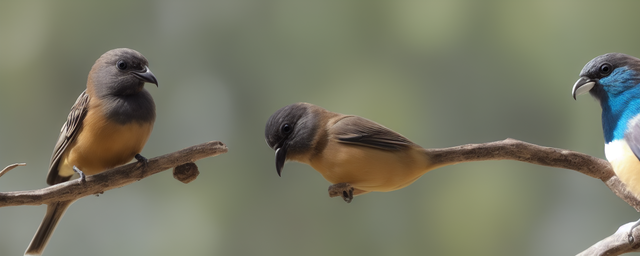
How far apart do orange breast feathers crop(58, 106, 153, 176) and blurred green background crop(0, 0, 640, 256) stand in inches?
30.4

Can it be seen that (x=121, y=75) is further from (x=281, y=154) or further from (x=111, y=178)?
(x=281, y=154)

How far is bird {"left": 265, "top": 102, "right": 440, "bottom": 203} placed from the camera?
1419mm

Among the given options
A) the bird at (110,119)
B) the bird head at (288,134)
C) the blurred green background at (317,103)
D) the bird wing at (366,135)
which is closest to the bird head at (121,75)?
the bird at (110,119)

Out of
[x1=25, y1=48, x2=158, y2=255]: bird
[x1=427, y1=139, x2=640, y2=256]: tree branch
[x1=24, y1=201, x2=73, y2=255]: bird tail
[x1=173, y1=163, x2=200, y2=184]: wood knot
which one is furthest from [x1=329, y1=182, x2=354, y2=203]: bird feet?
[x1=24, y1=201, x2=73, y2=255]: bird tail

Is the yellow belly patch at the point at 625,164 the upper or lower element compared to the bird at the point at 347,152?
upper

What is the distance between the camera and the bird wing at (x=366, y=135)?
1.45 metres

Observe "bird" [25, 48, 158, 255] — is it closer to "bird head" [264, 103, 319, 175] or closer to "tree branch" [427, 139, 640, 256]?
"bird head" [264, 103, 319, 175]

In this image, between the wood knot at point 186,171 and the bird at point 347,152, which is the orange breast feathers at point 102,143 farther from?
the bird at point 347,152

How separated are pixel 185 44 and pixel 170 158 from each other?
42.3 inches

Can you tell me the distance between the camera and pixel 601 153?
225 centimetres

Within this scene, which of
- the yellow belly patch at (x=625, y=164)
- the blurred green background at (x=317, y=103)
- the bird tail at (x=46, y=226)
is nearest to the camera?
the yellow belly patch at (x=625, y=164)

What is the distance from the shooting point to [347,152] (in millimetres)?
1427

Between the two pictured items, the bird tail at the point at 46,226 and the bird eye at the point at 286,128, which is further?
the bird tail at the point at 46,226

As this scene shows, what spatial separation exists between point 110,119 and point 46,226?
45 centimetres
